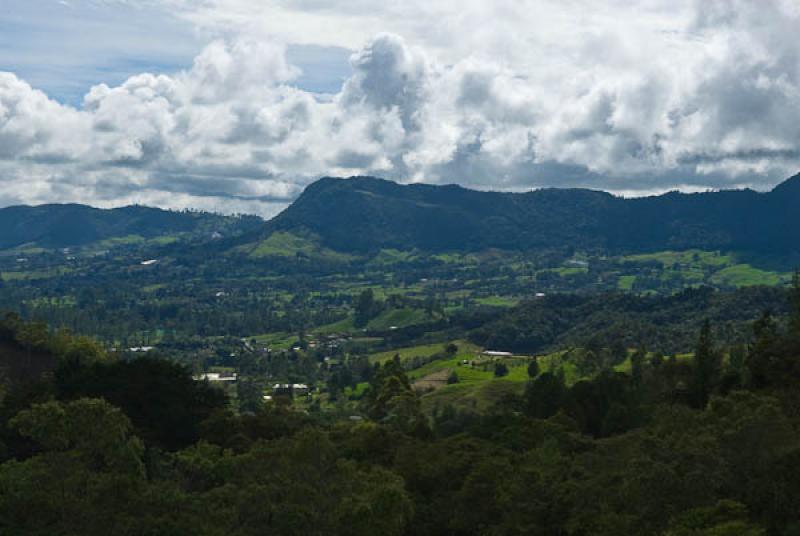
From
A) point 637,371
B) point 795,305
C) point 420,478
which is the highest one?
point 795,305

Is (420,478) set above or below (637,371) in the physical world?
above

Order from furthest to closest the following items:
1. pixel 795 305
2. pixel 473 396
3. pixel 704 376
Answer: pixel 473 396, pixel 795 305, pixel 704 376

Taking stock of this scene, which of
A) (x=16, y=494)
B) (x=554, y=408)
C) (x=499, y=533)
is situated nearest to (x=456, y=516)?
(x=499, y=533)

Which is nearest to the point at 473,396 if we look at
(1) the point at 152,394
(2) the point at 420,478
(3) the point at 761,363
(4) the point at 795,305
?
(4) the point at 795,305

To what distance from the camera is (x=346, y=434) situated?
91.4m

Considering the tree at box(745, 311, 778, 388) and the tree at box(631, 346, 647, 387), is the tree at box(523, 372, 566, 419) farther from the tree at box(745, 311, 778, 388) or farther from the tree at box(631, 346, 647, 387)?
the tree at box(745, 311, 778, 388)

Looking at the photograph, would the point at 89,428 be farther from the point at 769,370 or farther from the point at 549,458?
the point at 769,370

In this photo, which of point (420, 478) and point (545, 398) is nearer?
point (420, 478)

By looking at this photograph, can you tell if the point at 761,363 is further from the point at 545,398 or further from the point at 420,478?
the point at 420,478

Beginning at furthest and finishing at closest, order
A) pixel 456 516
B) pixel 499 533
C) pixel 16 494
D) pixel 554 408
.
Result: 1. pixel 554 408
2. pixel 456 516
3. pixel 499 533
4. pixel 16 494

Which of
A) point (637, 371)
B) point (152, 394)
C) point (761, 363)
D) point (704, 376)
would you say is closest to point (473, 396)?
point (637, 371)

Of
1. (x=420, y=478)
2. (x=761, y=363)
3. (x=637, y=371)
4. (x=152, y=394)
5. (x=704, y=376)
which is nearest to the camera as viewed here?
(x=420, y=478)

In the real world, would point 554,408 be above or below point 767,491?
below

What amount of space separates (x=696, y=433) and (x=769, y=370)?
113 feet
